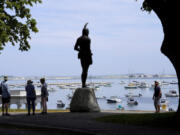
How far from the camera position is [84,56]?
2011cm

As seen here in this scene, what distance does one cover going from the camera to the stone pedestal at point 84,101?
19.5 meters

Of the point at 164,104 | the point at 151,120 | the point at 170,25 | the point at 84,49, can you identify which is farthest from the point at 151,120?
the point at 164,104

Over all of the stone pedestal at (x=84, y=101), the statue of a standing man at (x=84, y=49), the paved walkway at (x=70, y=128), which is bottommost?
the paved walkway at (x=70, y=128)

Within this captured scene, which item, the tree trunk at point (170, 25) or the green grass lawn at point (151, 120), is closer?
the tree trunk at point (170, 25)

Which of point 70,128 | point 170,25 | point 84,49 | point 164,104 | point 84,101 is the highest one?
point 170,25

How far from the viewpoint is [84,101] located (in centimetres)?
1956

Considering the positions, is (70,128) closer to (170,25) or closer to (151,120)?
(151,120)

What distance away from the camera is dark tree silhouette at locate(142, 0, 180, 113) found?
1303cm

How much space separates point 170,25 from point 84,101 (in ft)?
24.8

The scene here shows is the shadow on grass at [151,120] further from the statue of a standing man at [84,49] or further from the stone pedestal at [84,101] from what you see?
the statue of a standing man at [84,49]

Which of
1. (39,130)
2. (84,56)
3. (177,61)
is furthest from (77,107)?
(177,61)

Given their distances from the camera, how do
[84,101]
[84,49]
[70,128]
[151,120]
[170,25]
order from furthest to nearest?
1. [84,49]
2. [84,101]
3. [151,120]
4. [70,128]
5. [170,25]

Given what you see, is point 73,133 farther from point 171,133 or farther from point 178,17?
point 178,17

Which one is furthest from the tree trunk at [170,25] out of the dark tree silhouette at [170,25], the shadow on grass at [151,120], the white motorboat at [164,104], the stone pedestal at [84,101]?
the white motorboat at [164,104]
